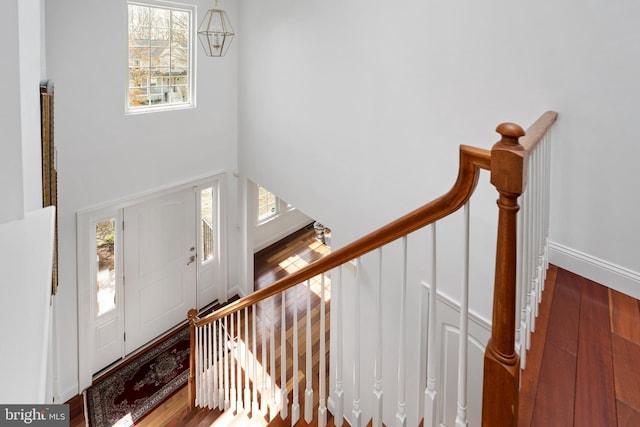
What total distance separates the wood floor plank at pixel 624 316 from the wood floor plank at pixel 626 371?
0.21 ft

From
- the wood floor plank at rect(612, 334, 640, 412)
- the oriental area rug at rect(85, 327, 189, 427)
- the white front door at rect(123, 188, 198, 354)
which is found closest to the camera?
the wood floor plank at rect(612, 334, 640, 412)

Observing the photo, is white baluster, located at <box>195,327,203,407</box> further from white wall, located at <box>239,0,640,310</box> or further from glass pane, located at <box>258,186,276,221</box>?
glass pane, located at <box>258,186,276,221</box>

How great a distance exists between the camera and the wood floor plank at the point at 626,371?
1.29 meters

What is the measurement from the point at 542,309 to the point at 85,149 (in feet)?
13.2

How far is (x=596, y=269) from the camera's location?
213 cm

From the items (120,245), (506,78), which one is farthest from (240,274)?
(506,78)

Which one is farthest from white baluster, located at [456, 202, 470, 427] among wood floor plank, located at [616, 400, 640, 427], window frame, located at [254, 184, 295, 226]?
window frame, located at [254, 184, 295, 226]

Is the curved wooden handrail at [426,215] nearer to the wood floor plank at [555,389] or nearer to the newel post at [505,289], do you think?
the newel post at [505,289]

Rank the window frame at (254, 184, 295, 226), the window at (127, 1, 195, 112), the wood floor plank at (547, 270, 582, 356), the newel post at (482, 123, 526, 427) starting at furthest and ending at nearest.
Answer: the window frame at (254, 184, 295, 226) < the window at (127, 1, 195, 112) < the wood floor plank at (547, 270, 582, 356) < the newel post at (482, 123, 526, 427)

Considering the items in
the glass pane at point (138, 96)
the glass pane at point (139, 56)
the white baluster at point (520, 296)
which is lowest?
the white baluster at point (520, 296)

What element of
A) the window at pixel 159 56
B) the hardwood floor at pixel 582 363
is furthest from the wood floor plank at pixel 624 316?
the window at pixel 159 56

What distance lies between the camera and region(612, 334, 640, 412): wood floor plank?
1.29 m

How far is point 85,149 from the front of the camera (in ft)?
12.9

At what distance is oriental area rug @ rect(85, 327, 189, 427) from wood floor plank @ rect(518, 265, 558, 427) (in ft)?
12.4
